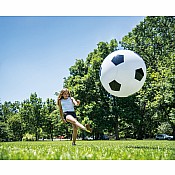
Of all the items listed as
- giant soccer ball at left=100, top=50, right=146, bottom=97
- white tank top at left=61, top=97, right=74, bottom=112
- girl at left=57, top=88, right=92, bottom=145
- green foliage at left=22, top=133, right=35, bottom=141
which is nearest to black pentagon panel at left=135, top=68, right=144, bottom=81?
giant soccer ball at left=100, top=50, right=146, bottom=97

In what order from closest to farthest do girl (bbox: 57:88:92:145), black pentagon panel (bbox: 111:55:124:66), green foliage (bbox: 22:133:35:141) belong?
black pentagon panel (bbox: 111:55:124:66), girl (bbox: 57:88:92:145), green foliage (bbox: 22:133:35:141)

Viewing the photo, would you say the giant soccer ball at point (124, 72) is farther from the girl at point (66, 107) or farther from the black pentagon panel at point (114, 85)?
the girl at point (66, 107)

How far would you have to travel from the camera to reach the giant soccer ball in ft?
24.4

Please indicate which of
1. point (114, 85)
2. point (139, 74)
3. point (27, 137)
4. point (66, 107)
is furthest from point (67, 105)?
point (27, 137)

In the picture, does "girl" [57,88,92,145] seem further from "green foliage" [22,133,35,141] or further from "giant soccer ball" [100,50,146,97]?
"green foliage" [22,133,35,141]

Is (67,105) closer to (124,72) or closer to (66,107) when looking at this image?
(66,107)

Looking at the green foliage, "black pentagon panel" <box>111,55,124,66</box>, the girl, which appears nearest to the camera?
"black pentagon panel" <box>111,55,124,66</box>

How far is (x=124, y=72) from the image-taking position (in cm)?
747

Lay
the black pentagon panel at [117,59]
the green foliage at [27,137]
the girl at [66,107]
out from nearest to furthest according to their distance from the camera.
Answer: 1. the black pentagon panel at [117,59]
2. the girl at [66,107]
3. the green foliage at [27,137]

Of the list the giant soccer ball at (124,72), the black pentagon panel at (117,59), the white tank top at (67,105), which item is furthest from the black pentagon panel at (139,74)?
the white tank top at (67,105)

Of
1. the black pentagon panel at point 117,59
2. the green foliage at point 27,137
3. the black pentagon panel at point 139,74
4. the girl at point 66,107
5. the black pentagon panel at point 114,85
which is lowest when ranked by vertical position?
the green foliage at point 27,137

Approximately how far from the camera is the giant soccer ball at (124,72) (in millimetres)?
7445

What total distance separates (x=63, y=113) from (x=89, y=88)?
2162cm
